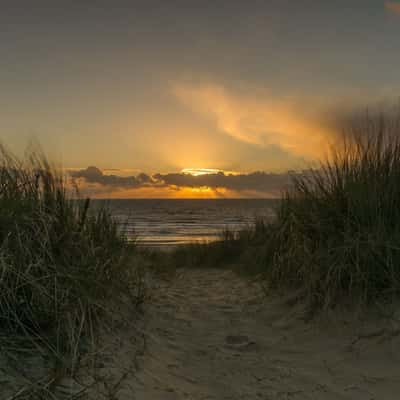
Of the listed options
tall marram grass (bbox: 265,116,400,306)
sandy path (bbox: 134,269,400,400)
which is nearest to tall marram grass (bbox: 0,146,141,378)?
sandy path (bbox: 134,269,400,400)

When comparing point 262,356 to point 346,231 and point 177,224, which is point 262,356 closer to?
point 346,231

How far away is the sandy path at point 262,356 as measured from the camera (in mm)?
2617

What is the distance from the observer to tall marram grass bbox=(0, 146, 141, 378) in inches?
92.3

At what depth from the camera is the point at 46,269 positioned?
2521 mm

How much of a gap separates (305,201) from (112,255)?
208 cm

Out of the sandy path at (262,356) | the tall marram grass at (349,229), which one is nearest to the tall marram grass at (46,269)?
the sandy path at (262,356)

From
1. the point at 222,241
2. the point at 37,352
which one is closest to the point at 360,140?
the point at 37,352

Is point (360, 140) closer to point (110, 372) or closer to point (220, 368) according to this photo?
point (220, 368)

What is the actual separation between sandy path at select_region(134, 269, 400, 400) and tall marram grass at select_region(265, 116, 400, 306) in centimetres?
33

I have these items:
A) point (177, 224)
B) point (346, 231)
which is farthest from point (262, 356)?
point (177, 224)

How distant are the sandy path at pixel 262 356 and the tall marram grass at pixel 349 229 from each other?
0.33 m

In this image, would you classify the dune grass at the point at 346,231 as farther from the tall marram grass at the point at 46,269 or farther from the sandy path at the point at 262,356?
the tall marram grass at the point at 46,269

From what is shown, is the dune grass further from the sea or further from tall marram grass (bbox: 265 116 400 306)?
the sea

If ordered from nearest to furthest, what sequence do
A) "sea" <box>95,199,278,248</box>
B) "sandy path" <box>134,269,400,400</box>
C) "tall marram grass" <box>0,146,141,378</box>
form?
"tall marram grass" <box>0,146,141,378</box>, "sandy path" <box>134,269,400,400</box>, "sea" <box>95,199,278,248</box>
